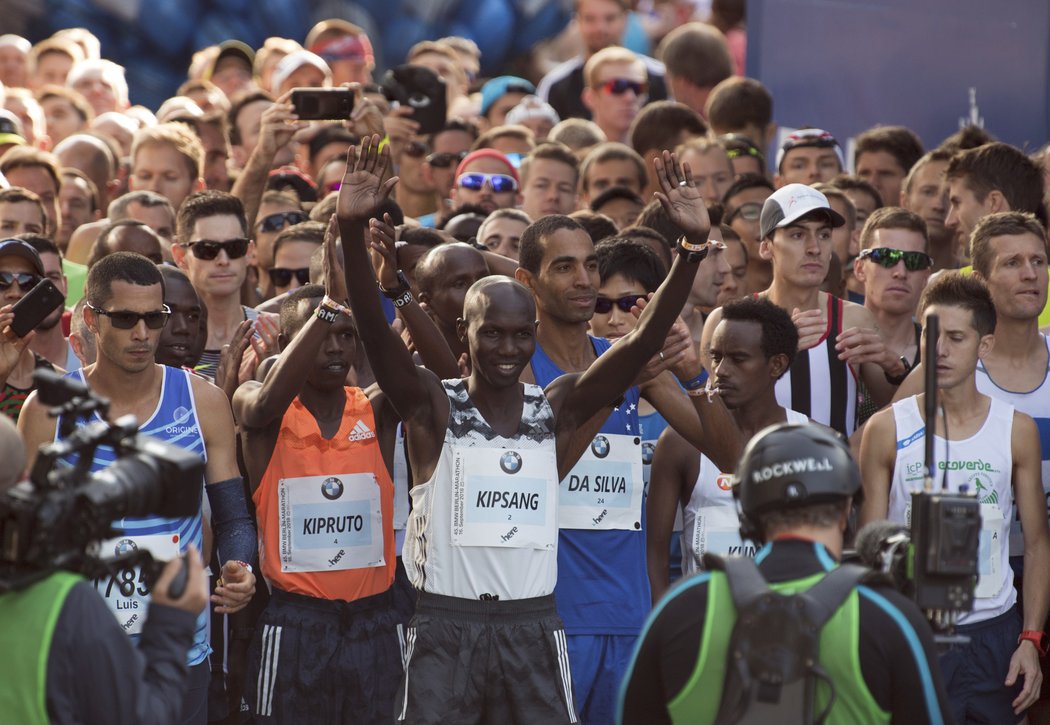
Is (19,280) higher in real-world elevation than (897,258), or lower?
lower

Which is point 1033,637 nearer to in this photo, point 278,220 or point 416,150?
point 278,220

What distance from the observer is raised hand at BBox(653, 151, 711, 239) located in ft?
21.5

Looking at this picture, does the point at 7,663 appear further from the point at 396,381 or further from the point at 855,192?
the point at 855,192

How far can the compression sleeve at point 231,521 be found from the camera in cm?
659

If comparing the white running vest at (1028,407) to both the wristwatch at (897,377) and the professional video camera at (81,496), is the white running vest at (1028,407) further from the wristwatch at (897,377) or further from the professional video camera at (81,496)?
the professional video camera at (81,496)

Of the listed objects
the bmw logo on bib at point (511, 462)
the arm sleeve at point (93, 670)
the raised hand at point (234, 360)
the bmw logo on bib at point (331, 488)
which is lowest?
the arm sleeve at point (93, 670)

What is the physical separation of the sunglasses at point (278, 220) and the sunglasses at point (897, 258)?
3351 mm

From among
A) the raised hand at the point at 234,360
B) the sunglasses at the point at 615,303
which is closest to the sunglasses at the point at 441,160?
the sunglasses at the point at 615,303

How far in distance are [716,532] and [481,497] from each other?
1199 mm

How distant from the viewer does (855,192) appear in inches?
401

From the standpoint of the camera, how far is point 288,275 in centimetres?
898

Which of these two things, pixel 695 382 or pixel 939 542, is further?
pixel 695 382

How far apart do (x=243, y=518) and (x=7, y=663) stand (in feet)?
8.00

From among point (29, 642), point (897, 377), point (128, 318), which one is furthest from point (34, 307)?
point (897, 377)
